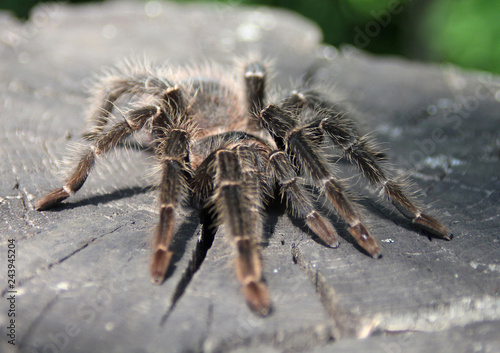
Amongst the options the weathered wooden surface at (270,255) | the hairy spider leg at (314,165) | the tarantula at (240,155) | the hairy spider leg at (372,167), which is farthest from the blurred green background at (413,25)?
the hairy spider leg at (314,165)

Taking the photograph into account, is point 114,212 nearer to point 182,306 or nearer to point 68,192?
point 68,192

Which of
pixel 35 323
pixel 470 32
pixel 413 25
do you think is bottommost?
pixel 413 25

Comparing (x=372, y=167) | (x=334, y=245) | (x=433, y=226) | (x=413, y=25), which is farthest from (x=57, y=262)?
(x=413, y=25)

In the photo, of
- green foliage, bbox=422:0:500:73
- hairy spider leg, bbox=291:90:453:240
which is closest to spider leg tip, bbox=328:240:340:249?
hairy spider leg, bbox=291:90:453:240

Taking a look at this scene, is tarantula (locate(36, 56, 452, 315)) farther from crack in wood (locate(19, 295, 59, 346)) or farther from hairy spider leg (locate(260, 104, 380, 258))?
crack in wood (locate(19, 295, 59, 346))

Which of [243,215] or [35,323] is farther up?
[243,215]

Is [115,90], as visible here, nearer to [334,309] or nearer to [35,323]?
[35,323]
